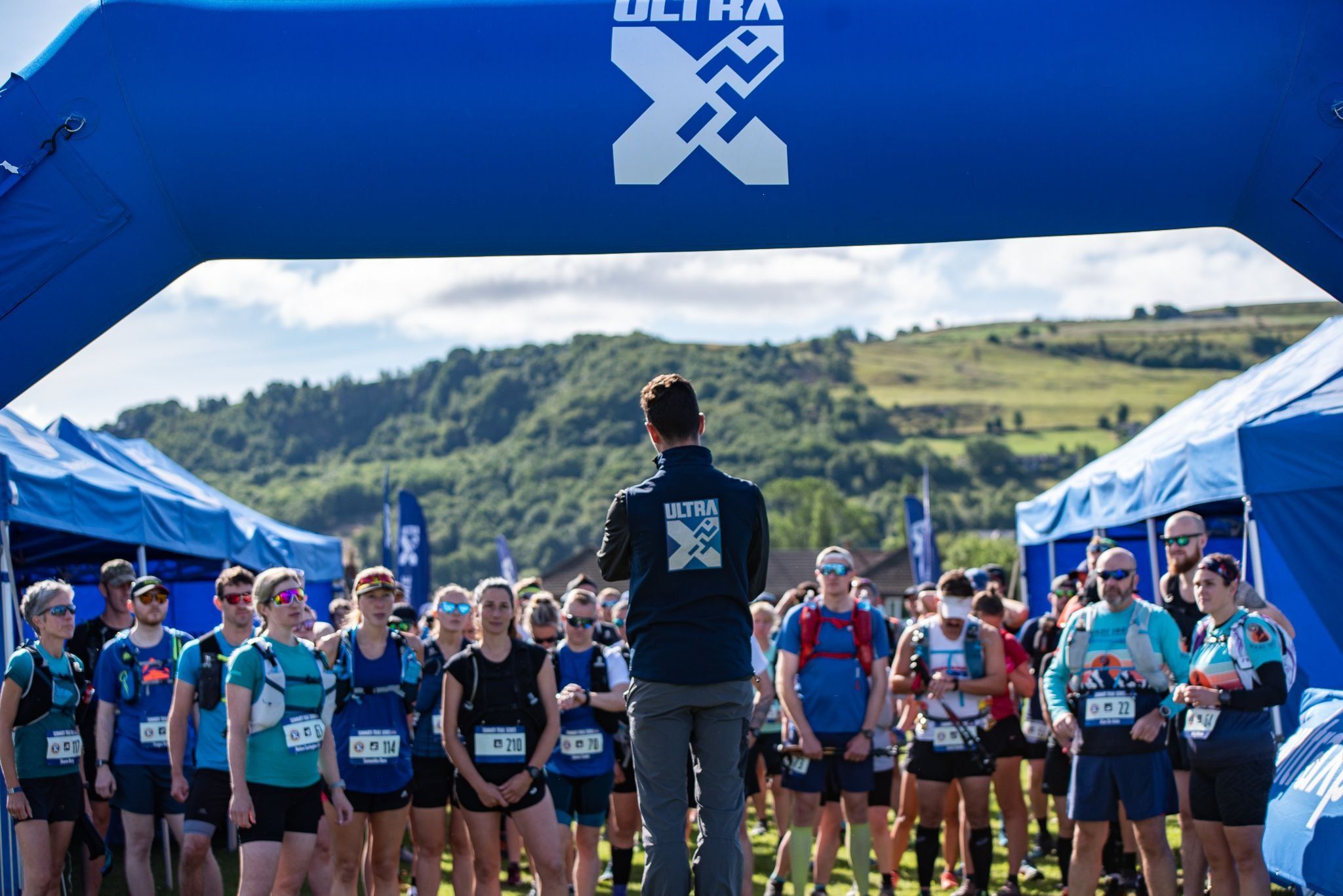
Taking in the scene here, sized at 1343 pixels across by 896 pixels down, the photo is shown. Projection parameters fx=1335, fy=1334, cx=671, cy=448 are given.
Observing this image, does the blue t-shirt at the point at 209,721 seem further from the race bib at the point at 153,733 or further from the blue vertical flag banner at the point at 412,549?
the blue vertical flag banner at the point at 412,549

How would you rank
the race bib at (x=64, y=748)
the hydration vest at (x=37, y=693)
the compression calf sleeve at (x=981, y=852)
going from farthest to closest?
the compression calf sleeve at (x=981, y=852) < the race bib at (x=64, y=748) < the hydration vest at (x=37, y=693)

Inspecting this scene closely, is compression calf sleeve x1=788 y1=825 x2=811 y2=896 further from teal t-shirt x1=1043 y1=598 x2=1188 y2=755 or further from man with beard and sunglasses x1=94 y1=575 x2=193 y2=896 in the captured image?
man with beard and sunglasses x1=94 y1=575 x2=193 y2=896

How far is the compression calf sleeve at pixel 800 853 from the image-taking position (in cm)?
752

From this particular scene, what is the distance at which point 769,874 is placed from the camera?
9.10 m

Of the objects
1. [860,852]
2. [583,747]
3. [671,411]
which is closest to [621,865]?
[583,747]

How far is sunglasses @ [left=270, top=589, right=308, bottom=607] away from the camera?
19.2 ft

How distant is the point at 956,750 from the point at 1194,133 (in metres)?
4.22

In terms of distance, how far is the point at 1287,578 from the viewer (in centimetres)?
784

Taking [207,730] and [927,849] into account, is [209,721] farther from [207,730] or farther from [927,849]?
[927,849]

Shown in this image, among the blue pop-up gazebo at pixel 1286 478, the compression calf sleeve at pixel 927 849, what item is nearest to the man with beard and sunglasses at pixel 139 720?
the compression calf sleeve at pixel 927 849

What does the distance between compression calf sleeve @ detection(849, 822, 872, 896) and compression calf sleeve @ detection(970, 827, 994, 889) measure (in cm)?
64

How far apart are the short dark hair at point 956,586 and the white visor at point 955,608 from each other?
0.03 metres

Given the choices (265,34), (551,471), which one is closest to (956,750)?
(265,34)

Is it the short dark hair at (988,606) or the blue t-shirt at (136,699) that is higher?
the short dark hair at (988,606)
